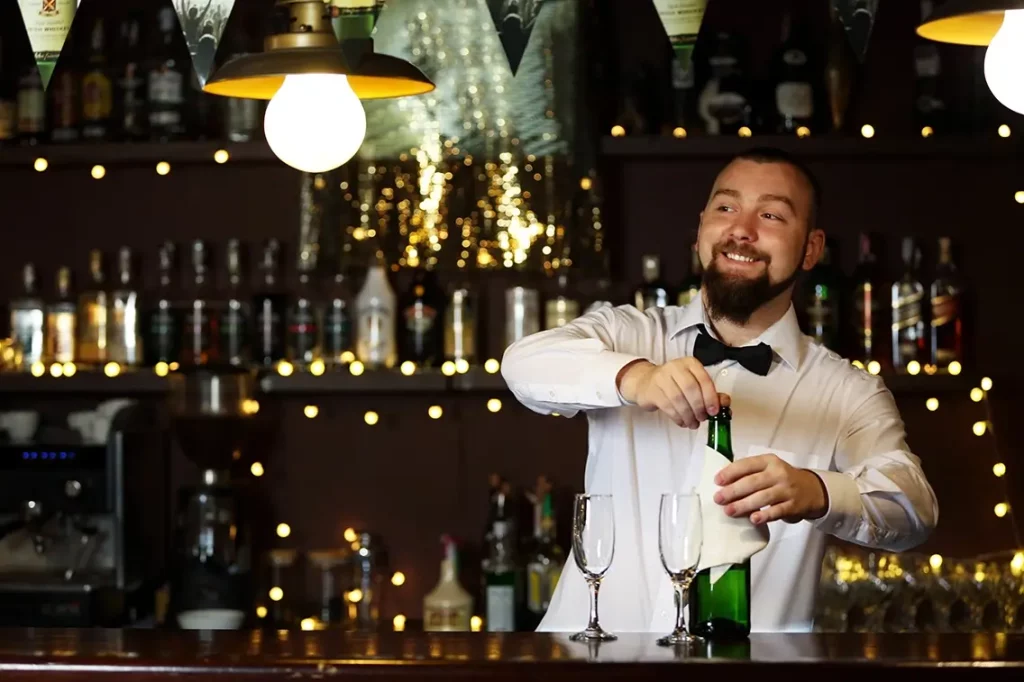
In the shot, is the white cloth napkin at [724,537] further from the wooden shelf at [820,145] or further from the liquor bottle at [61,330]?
the liquor bottle at [61,330]

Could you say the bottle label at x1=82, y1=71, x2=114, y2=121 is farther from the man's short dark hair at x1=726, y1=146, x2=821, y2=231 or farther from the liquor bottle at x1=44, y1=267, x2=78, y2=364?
the man's short dark hair at x1=726, y1=146, x2=821, y2=231

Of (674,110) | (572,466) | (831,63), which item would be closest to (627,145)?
(674,110)


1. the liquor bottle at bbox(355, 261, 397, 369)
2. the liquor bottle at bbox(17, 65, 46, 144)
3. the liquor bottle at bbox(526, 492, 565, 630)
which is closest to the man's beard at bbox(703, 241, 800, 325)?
the liquor bottle at bbox(526, 492, 565, 630)

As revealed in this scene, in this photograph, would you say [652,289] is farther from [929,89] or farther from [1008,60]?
[1008,60]

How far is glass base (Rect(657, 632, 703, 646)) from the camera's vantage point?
1.63 meters

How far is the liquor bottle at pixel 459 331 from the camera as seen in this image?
334cm

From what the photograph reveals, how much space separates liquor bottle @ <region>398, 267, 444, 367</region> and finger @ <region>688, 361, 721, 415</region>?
1.60m

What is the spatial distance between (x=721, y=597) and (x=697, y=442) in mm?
497

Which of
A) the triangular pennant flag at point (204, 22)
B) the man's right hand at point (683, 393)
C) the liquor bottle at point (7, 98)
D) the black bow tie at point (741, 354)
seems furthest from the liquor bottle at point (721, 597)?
the liquor bottle at point (7, 98)

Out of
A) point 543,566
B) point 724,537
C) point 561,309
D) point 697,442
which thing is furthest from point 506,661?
point 561,309

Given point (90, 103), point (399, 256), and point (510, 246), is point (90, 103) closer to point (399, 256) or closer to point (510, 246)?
point (399, 256)

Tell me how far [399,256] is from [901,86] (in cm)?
124

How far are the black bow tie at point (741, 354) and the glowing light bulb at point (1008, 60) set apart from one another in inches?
21.3

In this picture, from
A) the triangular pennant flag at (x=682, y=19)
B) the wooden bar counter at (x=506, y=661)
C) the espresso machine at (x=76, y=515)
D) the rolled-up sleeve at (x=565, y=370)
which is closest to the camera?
the wooden bar counter at (x=506, y=661)
